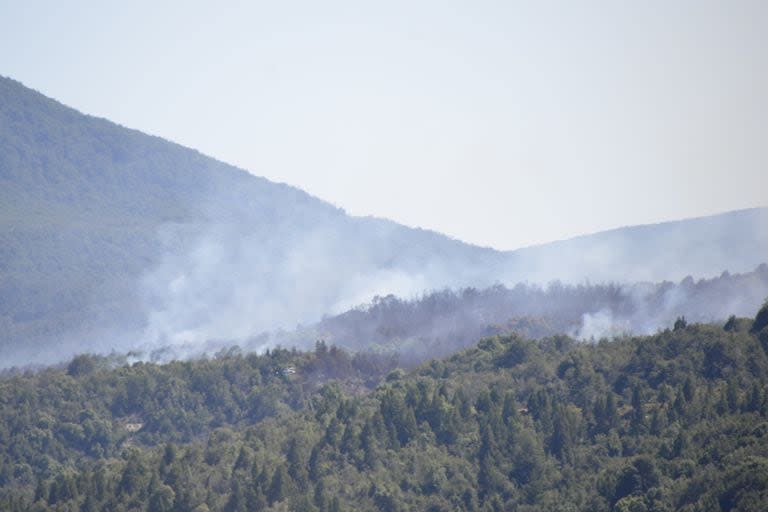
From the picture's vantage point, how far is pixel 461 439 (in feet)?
424

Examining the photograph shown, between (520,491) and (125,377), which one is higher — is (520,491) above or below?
below

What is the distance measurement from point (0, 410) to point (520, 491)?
58.1 m

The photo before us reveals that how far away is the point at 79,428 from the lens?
15550cm

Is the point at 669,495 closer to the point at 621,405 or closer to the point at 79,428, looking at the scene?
the point at 621,405

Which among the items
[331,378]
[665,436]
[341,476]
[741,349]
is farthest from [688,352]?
[331,378]

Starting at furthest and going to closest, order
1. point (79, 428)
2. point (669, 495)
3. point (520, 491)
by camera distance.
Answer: point (79, 428), point (520, 491), point (669, 495)

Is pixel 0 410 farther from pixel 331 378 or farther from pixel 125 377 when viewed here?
pixel 331 378

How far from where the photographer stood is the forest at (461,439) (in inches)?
4370

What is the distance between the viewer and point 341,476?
122938mm

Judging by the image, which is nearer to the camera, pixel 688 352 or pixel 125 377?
pixel 688 352

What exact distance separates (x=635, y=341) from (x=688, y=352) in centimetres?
922

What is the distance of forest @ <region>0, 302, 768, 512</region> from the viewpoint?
4370 inches

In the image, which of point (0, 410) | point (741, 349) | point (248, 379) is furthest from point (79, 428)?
point (741, 349)

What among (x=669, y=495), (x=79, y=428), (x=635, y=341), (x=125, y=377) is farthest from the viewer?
(x=125, y=377)
